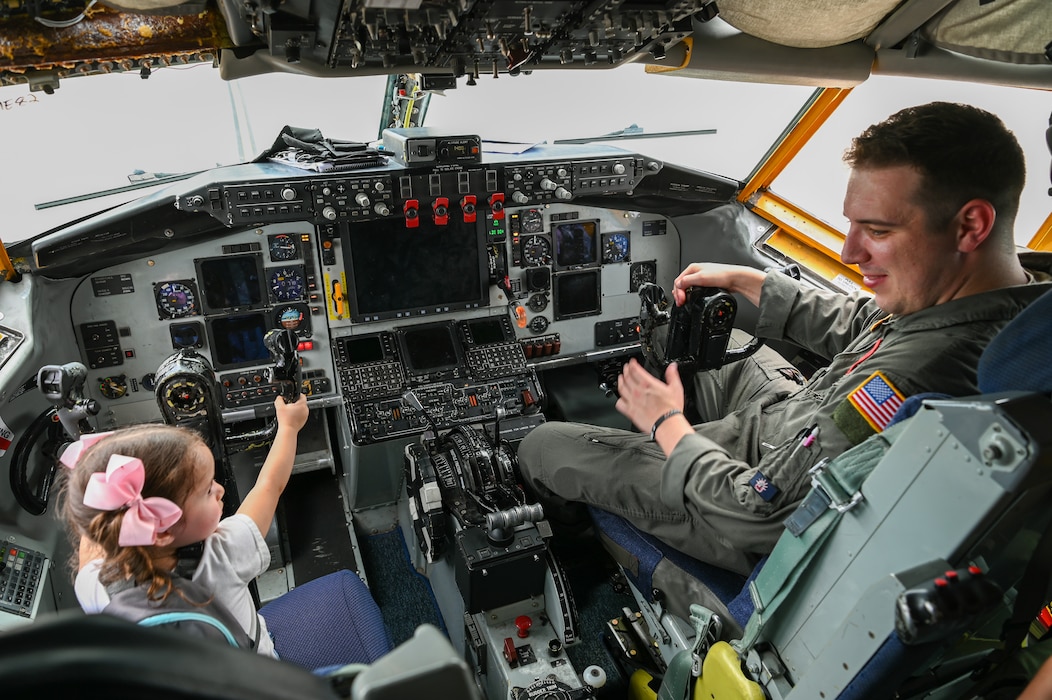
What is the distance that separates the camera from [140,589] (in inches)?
54.2

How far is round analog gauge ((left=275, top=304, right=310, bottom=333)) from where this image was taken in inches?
126

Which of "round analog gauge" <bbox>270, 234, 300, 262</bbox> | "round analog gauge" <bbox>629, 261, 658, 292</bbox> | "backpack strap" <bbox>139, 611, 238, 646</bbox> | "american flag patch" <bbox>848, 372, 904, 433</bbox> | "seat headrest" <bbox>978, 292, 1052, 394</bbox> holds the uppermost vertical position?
"seat headrest" <bbox>978, 292, 1052, 394</bbox>

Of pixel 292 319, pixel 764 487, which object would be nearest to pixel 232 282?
pixel 292 319

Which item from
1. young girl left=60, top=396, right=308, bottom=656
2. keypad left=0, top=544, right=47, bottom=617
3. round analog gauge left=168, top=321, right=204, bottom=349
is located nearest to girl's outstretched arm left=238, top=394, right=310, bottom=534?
young girl left=60, top=396, right=308, bottom=656

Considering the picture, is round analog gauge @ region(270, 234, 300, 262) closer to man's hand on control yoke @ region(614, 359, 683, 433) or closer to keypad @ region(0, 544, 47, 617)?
keypad @ region(0, 544, 47, 617)

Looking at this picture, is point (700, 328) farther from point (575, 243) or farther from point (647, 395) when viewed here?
point (575, 243)

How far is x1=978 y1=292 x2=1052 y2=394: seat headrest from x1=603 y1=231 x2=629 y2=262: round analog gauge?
2966 mm

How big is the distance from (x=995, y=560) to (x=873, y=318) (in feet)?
3.31

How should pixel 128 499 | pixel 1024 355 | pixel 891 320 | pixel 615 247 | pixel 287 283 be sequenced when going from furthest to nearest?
pixel 615 247 < pixel 287 283 < pixel 891 320 < pixel 128 499 < pixel 1024 355

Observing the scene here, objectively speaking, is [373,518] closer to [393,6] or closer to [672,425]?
[672,425]

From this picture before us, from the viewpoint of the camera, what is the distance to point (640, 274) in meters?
4.29

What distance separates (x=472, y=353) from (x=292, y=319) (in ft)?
3.31

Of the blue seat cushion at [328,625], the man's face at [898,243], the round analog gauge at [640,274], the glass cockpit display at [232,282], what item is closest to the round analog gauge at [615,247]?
the round analog gauge at [640,274]

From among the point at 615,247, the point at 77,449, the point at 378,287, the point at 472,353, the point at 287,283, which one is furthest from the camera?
the point at 615,247
